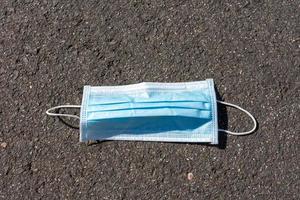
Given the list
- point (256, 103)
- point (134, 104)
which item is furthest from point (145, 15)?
point (256, 103)

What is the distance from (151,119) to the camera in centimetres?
262

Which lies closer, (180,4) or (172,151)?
(172,151)

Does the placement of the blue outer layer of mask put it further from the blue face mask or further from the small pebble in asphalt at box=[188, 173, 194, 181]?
the small pebble in asphalt at box=[188, 173, 194, 181]

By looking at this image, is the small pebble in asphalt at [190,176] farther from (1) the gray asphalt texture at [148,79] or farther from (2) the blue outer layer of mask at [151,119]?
(2) the blue outer layer of mask at [151,119]

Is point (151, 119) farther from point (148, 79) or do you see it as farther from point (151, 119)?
point (148, 79)

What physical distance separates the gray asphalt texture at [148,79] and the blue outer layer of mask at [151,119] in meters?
0.05

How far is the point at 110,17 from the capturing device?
9.87 ft

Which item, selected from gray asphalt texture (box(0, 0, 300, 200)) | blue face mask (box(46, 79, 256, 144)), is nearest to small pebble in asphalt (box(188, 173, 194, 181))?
gray asphalt texture (box(0, 0, 300, 200))

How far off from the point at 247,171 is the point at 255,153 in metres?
0.12

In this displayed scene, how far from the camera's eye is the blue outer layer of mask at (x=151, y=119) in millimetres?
2617

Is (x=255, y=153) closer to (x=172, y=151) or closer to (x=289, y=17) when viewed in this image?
(x=172, y=151)

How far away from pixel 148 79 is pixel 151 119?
291mm

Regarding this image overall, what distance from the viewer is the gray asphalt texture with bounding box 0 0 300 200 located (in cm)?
253

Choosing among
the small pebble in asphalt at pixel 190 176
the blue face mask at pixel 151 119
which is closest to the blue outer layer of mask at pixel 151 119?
the blue face mask at pixel 151 119
